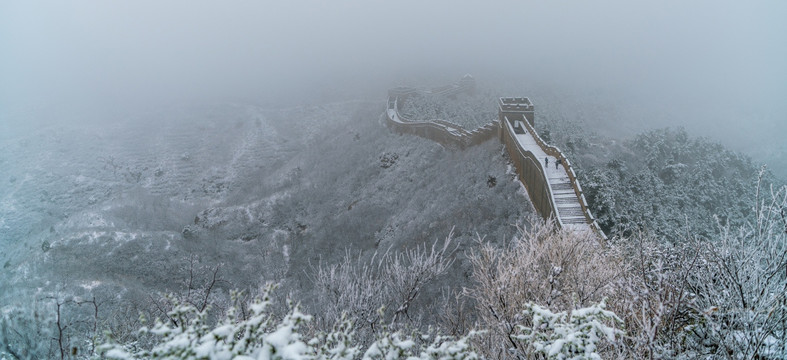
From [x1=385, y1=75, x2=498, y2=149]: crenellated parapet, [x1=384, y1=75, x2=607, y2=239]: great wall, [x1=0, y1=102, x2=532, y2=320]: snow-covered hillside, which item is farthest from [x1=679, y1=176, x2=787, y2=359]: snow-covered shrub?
[x1=385, y1=75, x2=498, y2=149]: crenellated parapet

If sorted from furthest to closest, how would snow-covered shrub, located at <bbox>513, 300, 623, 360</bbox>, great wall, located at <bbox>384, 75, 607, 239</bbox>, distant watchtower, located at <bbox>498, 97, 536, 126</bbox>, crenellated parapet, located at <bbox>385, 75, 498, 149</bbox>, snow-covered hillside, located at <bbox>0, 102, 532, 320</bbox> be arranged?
crenellated parapet, located at <bbox>385, 75, 498, 149</bbox>
distant watchtower, located at <bbox>498, 97, 536, 126</bbox>
snow-covered hillside, located at <bbox>0, 102, 532, 320</bbox>
great wall, located at <bbox>384, 75, 607, 239</bbox>
snow-covered shrub, located at <bbox>513, 300, 623, 360</bbox>

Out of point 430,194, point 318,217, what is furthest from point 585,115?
point 318,217

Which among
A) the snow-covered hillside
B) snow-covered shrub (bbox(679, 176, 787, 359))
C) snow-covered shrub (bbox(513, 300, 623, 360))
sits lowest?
the snow-covered hillside

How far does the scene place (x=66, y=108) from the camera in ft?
270

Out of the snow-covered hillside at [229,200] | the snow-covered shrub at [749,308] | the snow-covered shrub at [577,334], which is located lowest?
the snow-covered hillside at [229,200]

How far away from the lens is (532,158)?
2180 cm

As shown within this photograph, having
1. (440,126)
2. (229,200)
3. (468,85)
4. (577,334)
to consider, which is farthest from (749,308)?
(468,85)

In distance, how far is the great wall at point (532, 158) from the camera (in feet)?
60.2

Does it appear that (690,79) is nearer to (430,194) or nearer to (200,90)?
(430,194)

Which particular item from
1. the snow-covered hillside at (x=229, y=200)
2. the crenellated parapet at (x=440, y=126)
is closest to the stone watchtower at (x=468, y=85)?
the crenellated parapet at (x=440, y=126)

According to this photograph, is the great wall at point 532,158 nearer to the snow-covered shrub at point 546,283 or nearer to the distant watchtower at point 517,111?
the distant watchtower at point 517,111

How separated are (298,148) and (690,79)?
6728cm

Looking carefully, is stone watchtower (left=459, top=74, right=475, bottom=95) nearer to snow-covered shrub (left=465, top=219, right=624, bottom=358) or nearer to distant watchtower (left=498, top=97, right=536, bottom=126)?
distant watchtower (left=498, top=97, right=536, bottom=126)

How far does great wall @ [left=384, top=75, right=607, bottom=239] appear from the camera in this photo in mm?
18344
